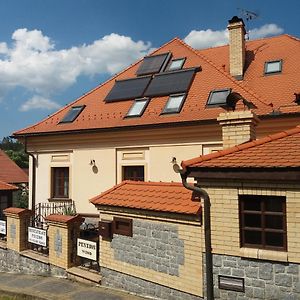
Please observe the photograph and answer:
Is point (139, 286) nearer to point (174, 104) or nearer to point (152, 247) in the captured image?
point (152, 247)

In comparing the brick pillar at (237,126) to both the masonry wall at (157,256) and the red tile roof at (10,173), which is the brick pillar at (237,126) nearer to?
the masonry wall at (157,256)

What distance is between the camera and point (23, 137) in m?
16.9

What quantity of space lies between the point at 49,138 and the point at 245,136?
9.91 meters

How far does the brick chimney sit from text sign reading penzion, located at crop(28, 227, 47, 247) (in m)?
9.05

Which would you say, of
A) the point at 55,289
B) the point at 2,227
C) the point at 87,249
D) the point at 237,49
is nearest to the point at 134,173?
the point at 2,227

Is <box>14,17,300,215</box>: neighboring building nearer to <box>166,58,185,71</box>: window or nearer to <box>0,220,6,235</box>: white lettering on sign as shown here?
<box>166,58,185,71</box>: window

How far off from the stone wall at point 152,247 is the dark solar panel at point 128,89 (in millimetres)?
7732

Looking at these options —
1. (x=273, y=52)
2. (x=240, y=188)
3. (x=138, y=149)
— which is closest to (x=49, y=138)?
(x=138, y=149)

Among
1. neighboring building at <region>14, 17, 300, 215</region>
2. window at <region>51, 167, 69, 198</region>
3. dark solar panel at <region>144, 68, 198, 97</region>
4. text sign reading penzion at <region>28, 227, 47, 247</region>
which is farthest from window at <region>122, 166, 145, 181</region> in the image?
text sign reading penzion at <region>28, 227, 47, 247</region>

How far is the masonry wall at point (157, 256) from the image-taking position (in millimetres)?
7852

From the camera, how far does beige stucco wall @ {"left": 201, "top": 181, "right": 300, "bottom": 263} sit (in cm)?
671

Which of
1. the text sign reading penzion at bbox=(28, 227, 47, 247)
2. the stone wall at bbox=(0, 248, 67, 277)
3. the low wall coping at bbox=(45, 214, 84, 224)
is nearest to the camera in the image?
the low wall coping at bbox=(45, 214, 84, 224)

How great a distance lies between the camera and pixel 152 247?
855cm

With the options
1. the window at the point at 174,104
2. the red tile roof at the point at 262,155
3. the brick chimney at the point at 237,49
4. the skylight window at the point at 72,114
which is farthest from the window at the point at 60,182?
the red tile roof at the point at 262,155
